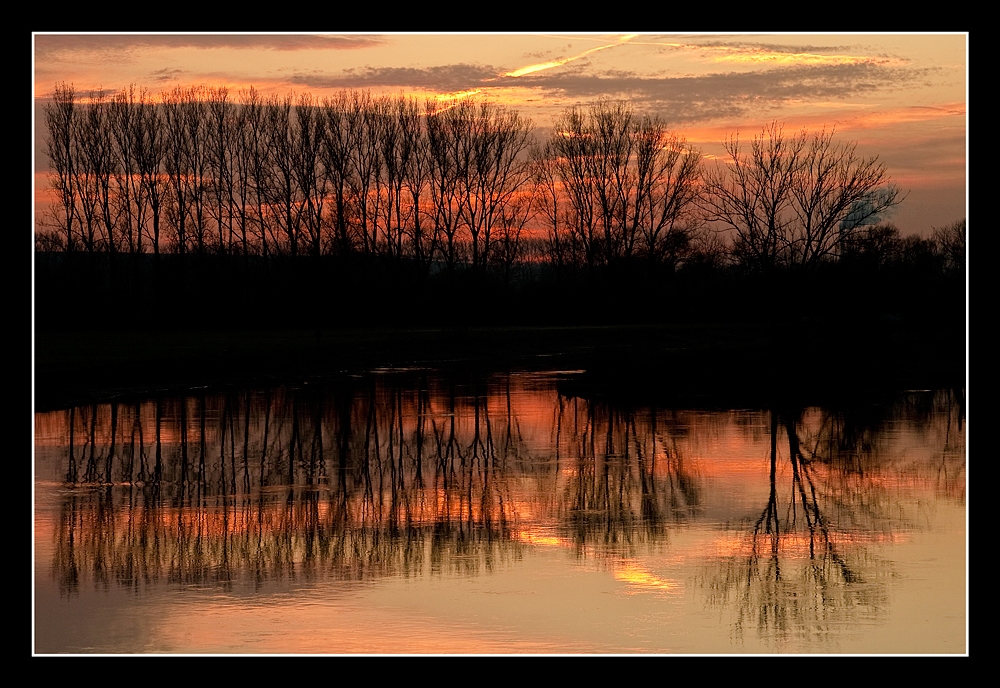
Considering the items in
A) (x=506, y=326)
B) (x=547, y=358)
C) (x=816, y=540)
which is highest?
(x=506, y=326)

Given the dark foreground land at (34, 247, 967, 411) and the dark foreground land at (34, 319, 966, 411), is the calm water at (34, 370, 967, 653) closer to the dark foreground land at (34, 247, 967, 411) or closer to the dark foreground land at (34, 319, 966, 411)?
the dark foreground land at (34, 319, 966, 411)

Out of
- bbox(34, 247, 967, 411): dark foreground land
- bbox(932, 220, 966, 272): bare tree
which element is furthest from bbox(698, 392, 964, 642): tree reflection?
bbox(932, 220, 966, 272): bare tree

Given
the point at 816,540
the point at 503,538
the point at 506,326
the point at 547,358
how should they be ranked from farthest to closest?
the point at 506,326, the point at 547,358, the point at 503,538, the point at 816,540

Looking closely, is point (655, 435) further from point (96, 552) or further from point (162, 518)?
point (96, 552)

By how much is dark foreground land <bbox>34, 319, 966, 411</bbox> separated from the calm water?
28.4 ft

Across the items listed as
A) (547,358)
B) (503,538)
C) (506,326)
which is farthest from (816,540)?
(506,326)

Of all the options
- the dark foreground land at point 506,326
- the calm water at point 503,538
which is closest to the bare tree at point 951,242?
the dark foreground land at point 506,326

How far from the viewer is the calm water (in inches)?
393

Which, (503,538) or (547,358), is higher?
(547,358)

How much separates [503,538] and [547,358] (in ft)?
130

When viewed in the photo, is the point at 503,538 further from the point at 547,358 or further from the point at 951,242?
the point at 951,242

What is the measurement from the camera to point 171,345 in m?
49.5

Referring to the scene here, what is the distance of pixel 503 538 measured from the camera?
13336mm

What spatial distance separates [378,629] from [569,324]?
221 ft
